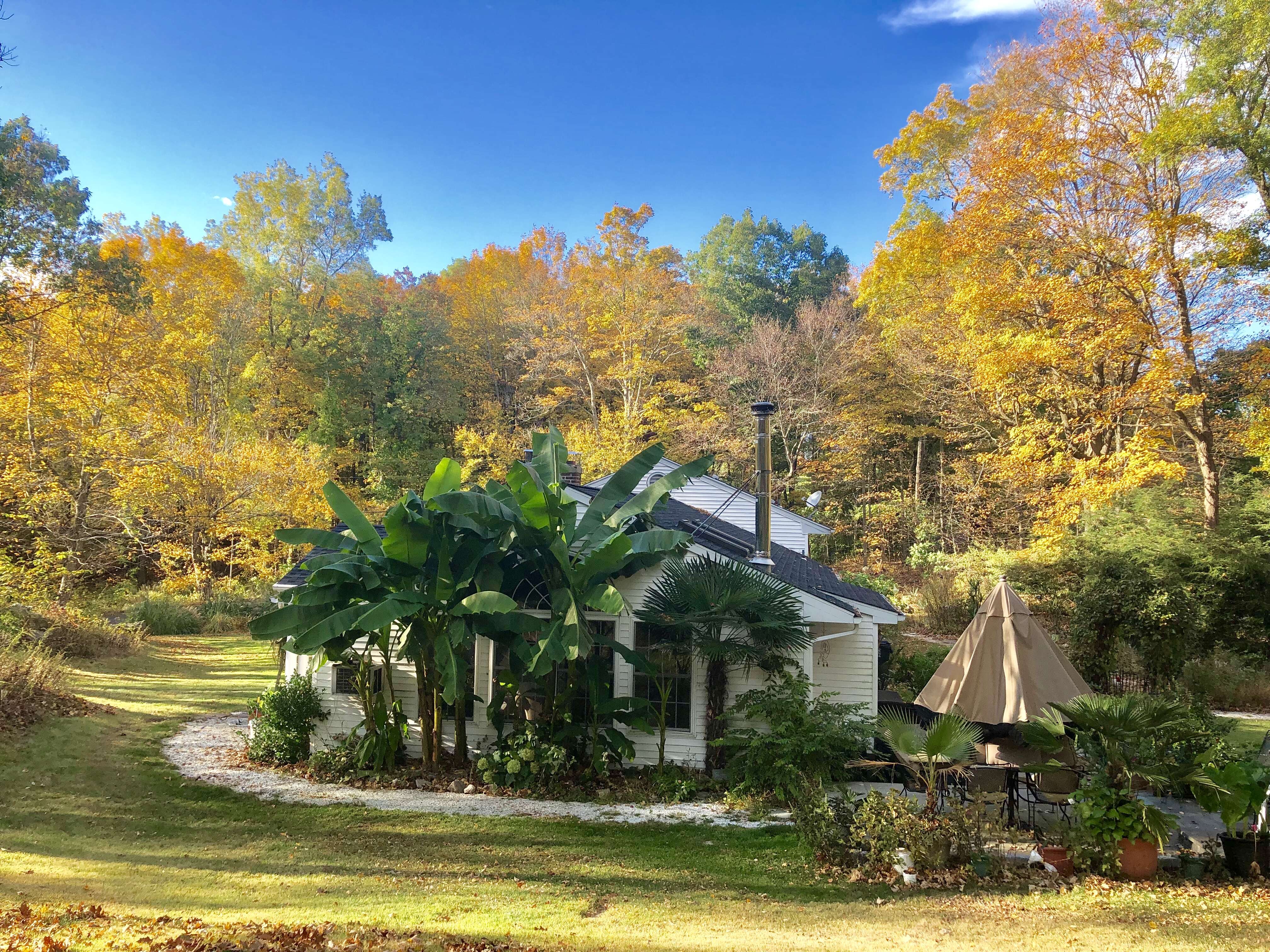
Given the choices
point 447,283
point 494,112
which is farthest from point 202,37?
point 447,283

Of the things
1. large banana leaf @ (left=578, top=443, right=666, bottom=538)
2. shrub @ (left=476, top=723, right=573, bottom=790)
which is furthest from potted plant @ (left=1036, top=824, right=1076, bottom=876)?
large banana leaf @ (left=578, top=443, right=666, bottom=538)

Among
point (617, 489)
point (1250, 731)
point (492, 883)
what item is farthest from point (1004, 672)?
point (1250, 731)

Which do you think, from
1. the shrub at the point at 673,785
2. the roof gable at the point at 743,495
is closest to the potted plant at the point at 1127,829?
the shrub at the point at 673,785

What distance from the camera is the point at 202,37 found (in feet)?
46.2

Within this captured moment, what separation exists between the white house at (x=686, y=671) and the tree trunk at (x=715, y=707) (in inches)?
5.1

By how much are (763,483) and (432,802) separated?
21.0 feet

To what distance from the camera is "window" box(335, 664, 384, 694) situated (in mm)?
10812

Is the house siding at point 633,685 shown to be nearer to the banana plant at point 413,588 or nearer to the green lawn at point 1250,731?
the banana plant at point 413,588

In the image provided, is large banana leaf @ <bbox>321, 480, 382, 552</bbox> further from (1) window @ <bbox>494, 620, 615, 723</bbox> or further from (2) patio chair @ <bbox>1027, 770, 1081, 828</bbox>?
(2) patio chair @ <bbox>1027, 770, 1081, 828</bbox>

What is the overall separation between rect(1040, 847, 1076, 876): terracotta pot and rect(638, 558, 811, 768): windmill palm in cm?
360

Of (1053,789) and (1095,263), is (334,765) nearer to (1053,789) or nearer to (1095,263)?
(1053,789)

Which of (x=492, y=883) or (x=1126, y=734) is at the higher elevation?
(x=1126, y=734)

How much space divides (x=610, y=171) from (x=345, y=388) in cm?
1599

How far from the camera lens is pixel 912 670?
1617cm
